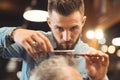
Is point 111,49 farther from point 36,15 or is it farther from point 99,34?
point 36,15

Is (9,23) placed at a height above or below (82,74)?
above

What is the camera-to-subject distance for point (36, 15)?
0.93m

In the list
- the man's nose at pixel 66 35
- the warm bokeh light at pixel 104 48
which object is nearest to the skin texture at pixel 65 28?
the man's nose at pixel 66 35

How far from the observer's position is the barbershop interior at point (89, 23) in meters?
0.92

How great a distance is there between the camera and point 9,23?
91cm

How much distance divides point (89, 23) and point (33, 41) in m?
0.27

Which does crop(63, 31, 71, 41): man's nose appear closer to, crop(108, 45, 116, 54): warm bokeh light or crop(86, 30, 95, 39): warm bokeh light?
crop(86, 30, 95, 39): warm bokeh light

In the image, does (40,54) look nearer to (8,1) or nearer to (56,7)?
(56,7)

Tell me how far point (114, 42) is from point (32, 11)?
352mm

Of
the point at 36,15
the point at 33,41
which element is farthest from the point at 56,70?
the point at 36,15

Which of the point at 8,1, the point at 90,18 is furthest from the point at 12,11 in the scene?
the point at 90,18

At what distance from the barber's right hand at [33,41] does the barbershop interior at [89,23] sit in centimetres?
7

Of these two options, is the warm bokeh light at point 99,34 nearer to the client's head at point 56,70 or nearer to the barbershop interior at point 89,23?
the barbershop interior at point 89,23

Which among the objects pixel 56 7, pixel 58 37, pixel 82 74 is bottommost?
pixel 82 74
